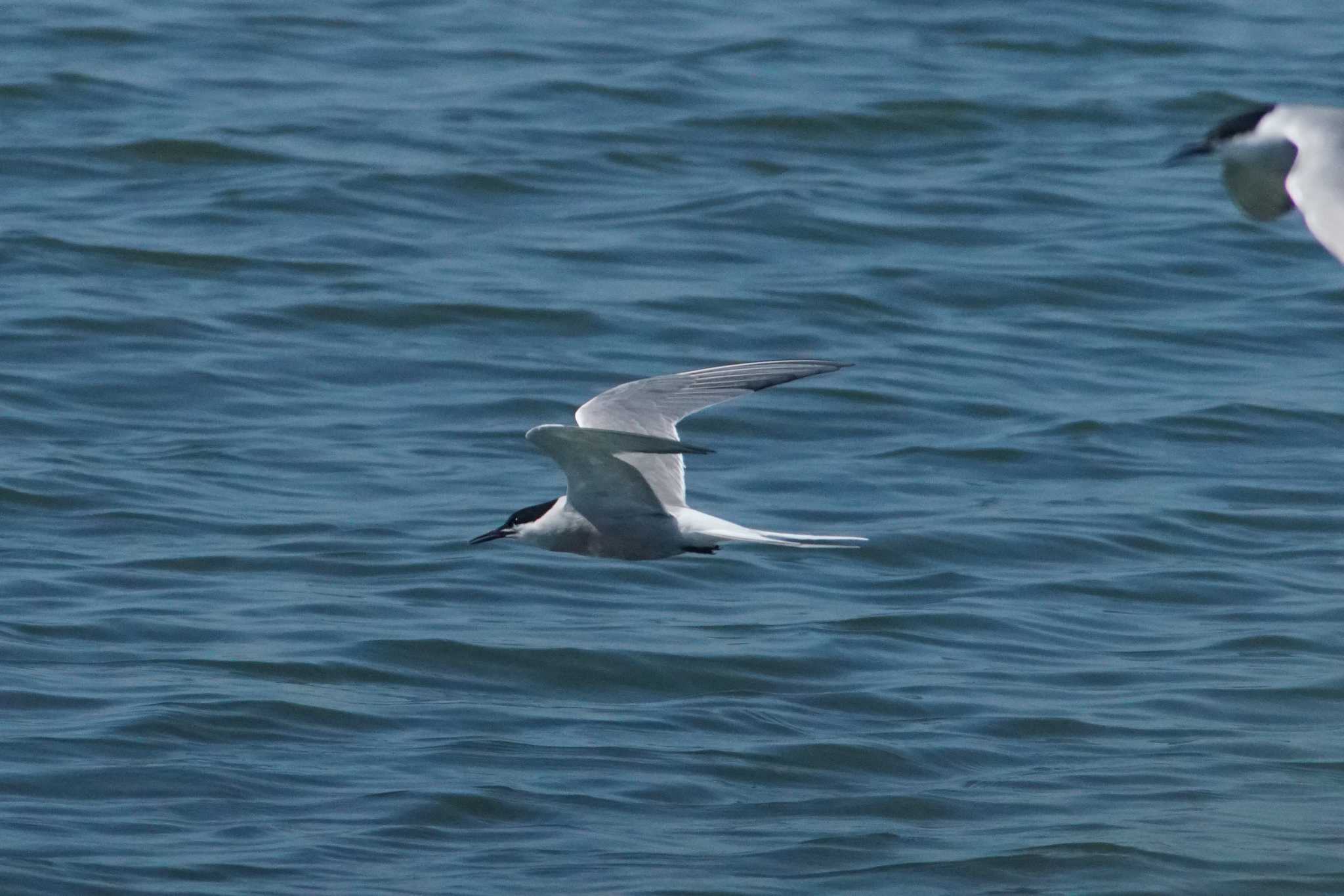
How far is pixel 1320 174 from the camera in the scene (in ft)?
21.9

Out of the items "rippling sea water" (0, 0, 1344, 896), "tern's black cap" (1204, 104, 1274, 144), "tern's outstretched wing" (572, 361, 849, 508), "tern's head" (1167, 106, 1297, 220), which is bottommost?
"rippling sea water" (0, 0, 1344, 896)

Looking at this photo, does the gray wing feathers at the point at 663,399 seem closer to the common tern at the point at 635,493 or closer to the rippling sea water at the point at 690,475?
the common tern at the point at 635,493

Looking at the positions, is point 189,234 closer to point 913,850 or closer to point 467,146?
point 467,146

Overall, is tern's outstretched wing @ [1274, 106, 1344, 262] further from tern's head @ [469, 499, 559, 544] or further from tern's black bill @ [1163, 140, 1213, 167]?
tern's head @ [469, 499, 559, 544]

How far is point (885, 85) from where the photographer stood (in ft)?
57.0

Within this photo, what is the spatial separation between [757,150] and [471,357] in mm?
4534

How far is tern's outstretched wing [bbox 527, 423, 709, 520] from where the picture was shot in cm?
671

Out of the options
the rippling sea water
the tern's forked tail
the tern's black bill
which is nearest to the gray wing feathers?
the tern's forked tail

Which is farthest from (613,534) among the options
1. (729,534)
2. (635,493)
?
(729,534)

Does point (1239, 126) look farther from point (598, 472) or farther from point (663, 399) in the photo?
point (598, 472)

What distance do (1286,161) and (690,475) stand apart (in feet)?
12.6

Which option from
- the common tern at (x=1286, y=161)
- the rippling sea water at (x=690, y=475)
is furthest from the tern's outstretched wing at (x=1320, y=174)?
the rippling sea water at (x=690, y=475)

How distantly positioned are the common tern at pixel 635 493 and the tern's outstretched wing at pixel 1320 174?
1646 mm

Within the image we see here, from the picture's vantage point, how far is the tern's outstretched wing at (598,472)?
6.71 m
